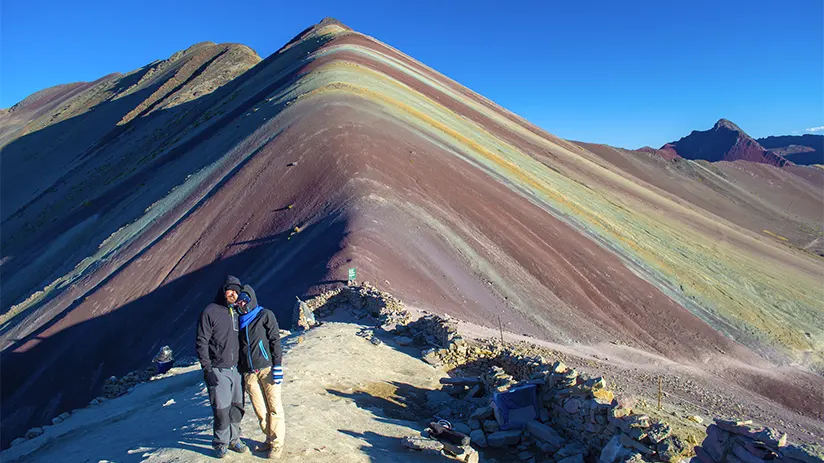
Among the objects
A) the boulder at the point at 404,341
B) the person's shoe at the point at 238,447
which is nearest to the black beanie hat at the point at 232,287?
the person's shoe at the point at 238,447

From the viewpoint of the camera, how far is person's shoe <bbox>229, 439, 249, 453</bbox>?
5555mm

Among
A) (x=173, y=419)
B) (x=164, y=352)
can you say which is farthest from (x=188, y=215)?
(x=173, y=419)

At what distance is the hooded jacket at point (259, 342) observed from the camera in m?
5.56

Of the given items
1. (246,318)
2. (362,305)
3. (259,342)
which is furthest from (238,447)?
(362,305)

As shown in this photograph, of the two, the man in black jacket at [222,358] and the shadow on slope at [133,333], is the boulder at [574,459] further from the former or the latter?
the shadow on slope at [133,333]

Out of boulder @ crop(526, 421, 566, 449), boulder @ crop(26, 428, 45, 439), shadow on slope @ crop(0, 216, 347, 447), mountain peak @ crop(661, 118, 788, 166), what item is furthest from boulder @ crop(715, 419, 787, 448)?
mountain peak @ crop(661, 118, 788, 166)

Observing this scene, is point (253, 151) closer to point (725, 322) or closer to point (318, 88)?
point (318, 88)

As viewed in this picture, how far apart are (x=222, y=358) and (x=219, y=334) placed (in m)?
0.26

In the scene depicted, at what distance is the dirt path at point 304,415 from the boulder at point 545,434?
153 centimetres

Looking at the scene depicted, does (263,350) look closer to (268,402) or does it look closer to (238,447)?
(268,402)

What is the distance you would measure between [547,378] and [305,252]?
404 inches

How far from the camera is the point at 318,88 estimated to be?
31859mm

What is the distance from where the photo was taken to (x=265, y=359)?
5594 millimetres

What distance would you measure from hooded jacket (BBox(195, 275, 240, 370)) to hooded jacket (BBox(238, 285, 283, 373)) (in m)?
0.10
